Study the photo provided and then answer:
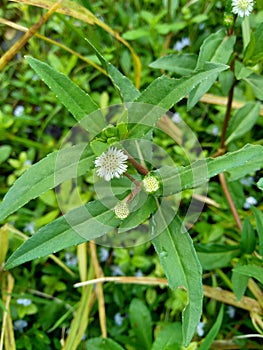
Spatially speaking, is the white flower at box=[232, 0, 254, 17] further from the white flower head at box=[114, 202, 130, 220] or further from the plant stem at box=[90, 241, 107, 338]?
the plant stem at box=[90, 241, 107, 338]

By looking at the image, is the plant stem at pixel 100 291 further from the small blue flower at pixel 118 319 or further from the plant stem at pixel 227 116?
the plant stem at pixel 227 116

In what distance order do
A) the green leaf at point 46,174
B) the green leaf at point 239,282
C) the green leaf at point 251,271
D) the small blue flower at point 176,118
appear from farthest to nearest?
the small blue flower at point 176,118
the green leaf at point 239,282
the green leaf at point 251,271
the green leaf at point 46,174

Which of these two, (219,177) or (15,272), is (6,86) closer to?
(15,272)

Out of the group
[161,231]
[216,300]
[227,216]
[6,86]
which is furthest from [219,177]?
[6,86]

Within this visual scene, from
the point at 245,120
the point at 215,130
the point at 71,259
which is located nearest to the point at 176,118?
the point at 215,130

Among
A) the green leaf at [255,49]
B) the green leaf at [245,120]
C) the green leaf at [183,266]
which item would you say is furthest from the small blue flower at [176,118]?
the green leaf at [183,266]

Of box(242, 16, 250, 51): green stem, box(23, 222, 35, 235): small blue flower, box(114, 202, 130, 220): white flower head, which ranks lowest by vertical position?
box(114, 202, 130, 220): white flower head

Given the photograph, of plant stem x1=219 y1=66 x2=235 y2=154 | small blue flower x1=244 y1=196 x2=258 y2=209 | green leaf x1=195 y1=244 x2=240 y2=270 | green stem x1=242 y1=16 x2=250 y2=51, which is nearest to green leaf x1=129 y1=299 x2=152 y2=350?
green leaf x1=195 y1=244 x2=240 y2=270
